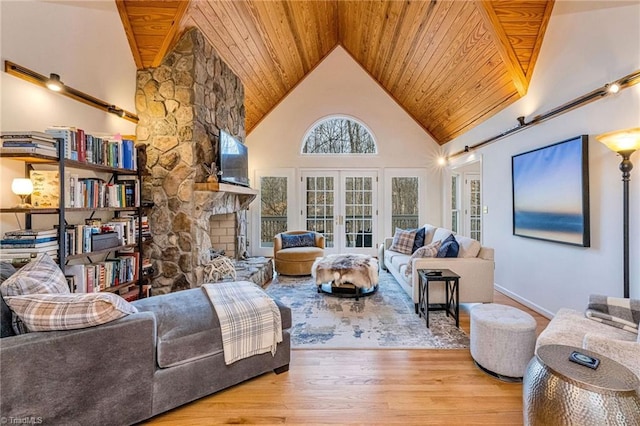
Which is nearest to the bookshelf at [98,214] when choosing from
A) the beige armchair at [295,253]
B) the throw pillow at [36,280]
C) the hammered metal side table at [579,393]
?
the throw pillow at [36,280]

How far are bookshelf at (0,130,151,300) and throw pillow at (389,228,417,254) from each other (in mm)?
3622

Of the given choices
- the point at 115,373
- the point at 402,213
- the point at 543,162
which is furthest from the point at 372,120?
the point at 115,373

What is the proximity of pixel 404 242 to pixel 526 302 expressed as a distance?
5.90 feet

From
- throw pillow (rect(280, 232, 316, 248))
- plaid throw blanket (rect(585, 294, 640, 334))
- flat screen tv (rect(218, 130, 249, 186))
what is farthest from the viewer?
throw pillow (rect(280, 232, 316, 248))

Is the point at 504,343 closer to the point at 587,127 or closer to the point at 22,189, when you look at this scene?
the point at 587,127

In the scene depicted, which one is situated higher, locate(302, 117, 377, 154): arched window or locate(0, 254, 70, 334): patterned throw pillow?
locate(302, 117, 377, 154): arched window

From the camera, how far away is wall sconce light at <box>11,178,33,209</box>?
2.19 meters

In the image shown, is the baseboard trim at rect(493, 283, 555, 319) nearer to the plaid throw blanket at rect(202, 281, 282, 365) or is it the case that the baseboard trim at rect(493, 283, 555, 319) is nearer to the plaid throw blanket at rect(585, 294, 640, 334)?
the plaid throw blanket at rect(585, 294, 640, 334)

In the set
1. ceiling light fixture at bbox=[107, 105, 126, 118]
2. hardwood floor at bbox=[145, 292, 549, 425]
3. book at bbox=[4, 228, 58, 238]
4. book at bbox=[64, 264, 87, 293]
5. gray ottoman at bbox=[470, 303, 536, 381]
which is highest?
ceiling light fixture at bbox=[107, 105, 126, 118]

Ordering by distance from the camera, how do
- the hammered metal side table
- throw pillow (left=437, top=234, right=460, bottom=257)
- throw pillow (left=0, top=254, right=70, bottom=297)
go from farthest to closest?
throw pillow (left=437, top=234, right=460, bottom=257)
throw pillow (left=0, top=254, right=70, bottom=297)
the hammered metal side table

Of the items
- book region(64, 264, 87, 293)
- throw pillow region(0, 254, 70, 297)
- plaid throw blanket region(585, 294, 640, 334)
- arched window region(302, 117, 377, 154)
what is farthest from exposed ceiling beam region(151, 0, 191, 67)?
plaid throw blanket region(585, 294, 640, 334)

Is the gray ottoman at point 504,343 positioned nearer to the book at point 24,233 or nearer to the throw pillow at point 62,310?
the throw pillow at point 62,310

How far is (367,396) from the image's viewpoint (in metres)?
1.99

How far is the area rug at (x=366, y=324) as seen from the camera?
2738 mm
